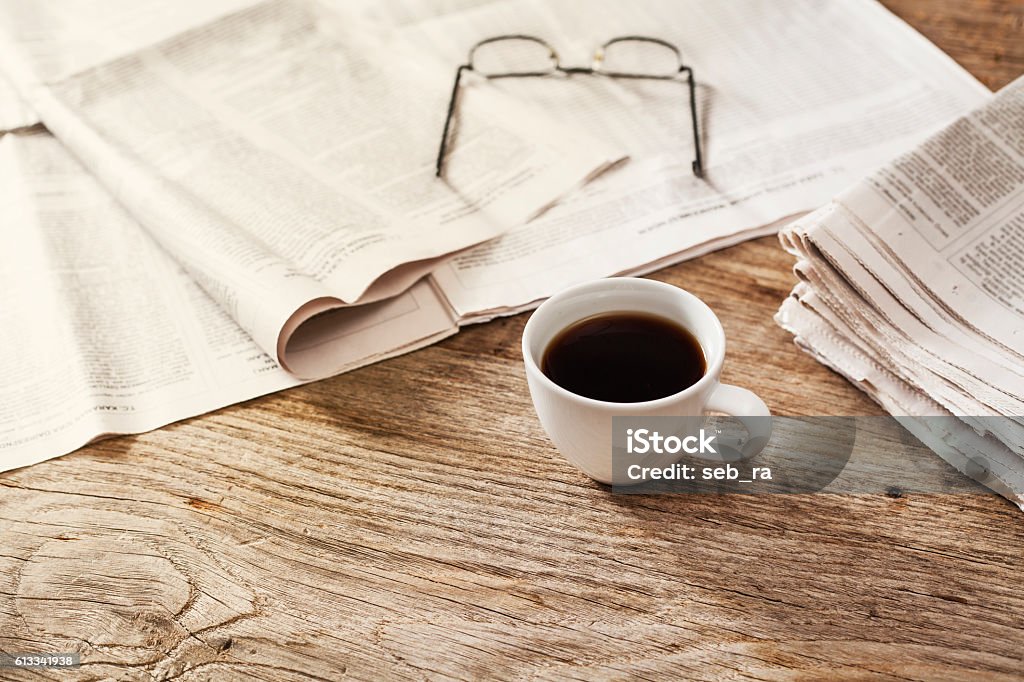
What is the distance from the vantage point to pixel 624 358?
56cm

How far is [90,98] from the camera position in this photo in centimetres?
99

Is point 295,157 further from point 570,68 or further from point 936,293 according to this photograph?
point 936,293

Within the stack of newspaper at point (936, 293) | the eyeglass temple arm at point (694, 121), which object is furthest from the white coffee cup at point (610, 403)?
the eyeglass temple arm at point (694, 121)

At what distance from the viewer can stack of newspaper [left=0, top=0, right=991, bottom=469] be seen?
72 cm

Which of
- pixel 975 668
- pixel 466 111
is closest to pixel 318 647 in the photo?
pixel 975 668

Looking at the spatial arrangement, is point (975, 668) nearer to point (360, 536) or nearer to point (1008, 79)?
point (360, 536)

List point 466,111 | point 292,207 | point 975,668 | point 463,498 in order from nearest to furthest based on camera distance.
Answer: point 975,668 → point 463,498 → point 292,207 → point 466,111

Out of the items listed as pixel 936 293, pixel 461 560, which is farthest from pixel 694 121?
pixel 461 560

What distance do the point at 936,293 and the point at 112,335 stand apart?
0.67m

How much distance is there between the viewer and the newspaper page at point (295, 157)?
745mm

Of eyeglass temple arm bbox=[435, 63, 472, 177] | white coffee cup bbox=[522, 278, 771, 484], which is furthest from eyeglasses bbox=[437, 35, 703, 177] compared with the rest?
white coffee cup bbox=[522, 278, 771, 484]

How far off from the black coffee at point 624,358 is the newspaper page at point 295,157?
0.74ft

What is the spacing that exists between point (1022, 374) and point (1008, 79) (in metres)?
0.55

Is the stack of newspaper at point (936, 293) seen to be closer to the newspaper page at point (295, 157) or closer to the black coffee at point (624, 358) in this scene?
the black coffee at point (624, 358)
